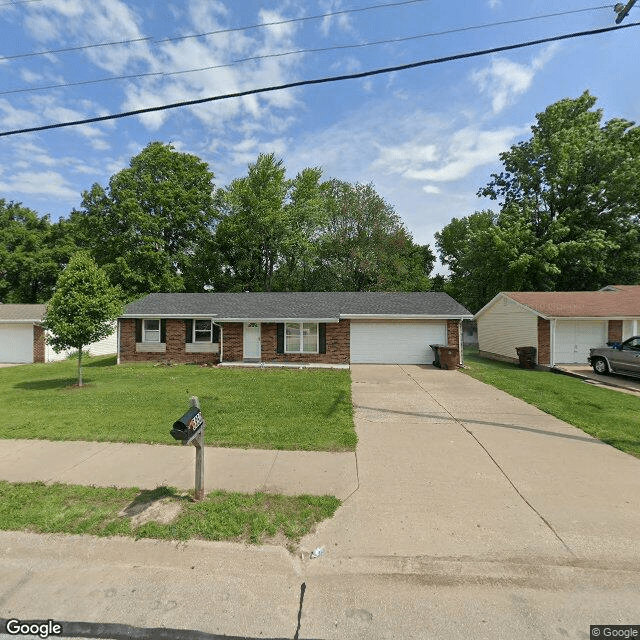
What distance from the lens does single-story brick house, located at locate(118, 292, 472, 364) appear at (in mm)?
16500

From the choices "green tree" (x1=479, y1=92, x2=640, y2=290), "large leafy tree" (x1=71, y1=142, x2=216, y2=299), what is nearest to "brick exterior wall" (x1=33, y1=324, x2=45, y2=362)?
"large leafy tree" (x1=71, y1=142, x2=216, y2=299)

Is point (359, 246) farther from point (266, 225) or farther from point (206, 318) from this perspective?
point (206, 318)

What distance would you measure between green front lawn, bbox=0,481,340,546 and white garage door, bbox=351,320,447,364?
12.8 m

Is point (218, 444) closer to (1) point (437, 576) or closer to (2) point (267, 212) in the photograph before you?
(1) point (437, 576)

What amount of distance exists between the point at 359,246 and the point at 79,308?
2525cm

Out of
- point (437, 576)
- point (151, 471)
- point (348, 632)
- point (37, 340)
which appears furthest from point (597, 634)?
point (37, 340)

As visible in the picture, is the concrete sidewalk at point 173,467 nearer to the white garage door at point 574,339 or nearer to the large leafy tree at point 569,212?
the white garage door at point 574,339

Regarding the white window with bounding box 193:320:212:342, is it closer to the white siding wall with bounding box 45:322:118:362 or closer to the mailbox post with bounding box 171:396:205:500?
the white siding wall with bounding box 45:322:118:362

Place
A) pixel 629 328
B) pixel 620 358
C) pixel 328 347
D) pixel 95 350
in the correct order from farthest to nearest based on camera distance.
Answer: pixel 95 350 < pixel 328 347 < pixel 629 328 < pixel 620 358

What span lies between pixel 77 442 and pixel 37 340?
707 inches

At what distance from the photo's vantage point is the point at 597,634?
2439mm

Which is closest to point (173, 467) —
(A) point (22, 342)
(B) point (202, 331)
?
(B) point (202, 331)

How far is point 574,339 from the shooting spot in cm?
1630

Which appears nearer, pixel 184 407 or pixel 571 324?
pixel 184 407
